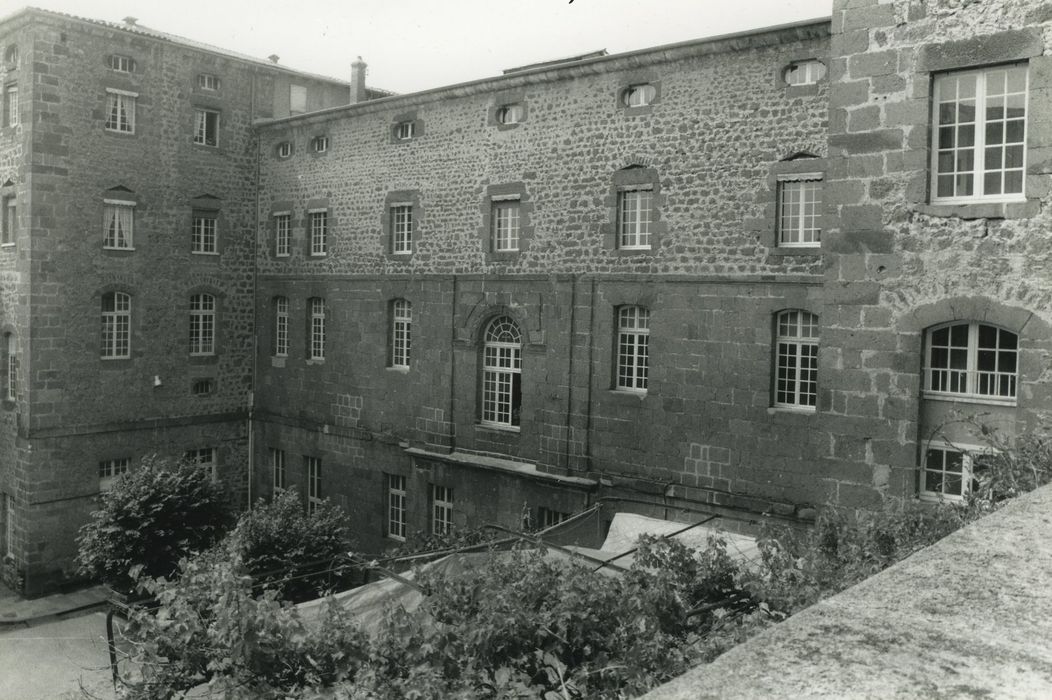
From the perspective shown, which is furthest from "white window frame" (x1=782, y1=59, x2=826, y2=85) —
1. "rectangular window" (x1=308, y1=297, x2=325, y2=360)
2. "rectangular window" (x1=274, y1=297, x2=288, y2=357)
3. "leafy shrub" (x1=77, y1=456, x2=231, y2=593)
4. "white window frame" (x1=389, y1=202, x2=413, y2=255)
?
"rectangular window" (x1=274, y1=297, x2=288, y2=357)

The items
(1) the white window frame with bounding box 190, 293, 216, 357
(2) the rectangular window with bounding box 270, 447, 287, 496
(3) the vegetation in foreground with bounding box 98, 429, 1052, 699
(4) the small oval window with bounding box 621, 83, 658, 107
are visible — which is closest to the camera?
(3) the vegetation in foreground with bounding box 98, 429, 1052, 699

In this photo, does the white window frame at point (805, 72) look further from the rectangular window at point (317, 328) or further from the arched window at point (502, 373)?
the rectangular window at point (317, 328)

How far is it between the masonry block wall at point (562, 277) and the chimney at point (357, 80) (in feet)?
8.06

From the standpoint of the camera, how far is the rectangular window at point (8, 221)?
74.0 feet

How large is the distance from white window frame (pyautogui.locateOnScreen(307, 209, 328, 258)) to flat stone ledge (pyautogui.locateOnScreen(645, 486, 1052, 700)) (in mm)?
22042

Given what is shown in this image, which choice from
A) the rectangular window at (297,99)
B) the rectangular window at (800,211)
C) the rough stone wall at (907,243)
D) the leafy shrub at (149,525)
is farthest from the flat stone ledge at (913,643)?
the rectangular window at (297,99)

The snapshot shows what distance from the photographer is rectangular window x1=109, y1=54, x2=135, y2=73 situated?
22922 mm

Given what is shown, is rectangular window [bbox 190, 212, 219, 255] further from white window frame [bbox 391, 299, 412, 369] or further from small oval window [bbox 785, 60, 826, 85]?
small oval window [bbox 785, 60, 826, 85]

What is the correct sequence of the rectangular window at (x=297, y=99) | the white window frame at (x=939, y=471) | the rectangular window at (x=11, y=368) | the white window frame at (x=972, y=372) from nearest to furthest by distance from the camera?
the white window frame at (x=972, y=372) → the white window frame at (x=939, y=471) → the rectangular window at (x=11, y=368) → the rectangular window at (x=297, y=99)

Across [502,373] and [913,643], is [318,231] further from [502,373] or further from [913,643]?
[913,643]

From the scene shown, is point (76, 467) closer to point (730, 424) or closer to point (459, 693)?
point (730, 424)

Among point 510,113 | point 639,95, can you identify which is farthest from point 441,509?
point 639,95

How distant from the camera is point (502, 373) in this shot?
1995 centimetres

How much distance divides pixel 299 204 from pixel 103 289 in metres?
5.31
